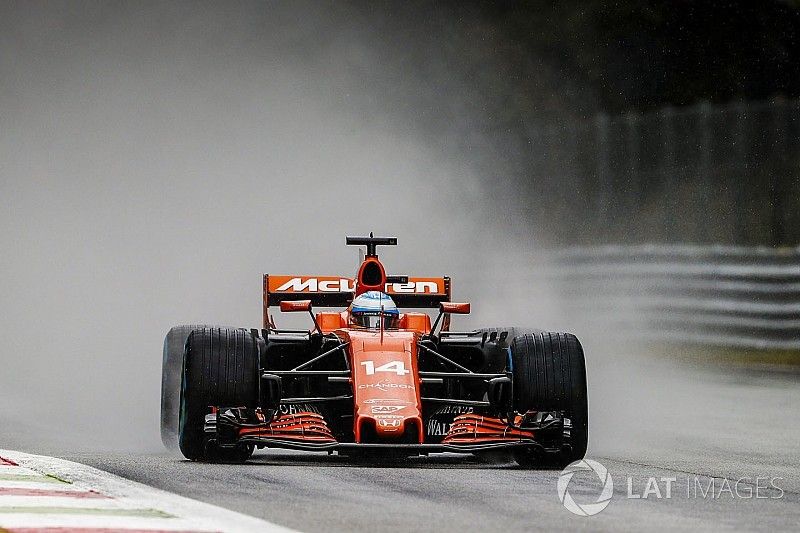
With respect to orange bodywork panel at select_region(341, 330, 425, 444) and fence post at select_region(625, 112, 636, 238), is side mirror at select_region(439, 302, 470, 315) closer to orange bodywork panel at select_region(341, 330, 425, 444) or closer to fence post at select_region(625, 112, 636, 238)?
orange bodywork panel at select_region(341, 330, 425, 444)

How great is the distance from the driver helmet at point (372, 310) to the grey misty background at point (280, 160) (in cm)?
784

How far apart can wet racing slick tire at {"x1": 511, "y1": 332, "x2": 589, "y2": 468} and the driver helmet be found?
1.49m

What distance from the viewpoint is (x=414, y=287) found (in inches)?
527

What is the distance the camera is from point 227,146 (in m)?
27.4

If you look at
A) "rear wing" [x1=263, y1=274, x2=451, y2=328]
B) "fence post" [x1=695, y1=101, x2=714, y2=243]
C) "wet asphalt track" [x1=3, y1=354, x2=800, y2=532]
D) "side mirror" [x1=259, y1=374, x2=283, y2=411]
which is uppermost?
"fence post" [x1=695, y1=101, x2=714, y2=243]

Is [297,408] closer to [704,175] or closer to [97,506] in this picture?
[97,506]

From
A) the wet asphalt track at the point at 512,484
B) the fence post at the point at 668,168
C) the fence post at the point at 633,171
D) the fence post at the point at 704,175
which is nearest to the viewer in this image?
the wet asphalt track at the point at 512,484

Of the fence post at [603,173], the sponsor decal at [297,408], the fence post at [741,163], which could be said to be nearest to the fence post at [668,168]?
the fence post at [603,173]

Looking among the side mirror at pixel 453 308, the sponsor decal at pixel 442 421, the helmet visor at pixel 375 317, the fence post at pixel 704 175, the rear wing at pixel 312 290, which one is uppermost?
the fence post at pixel 704 175

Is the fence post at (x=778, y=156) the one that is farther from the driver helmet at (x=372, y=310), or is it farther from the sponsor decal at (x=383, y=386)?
the sponsor decal at (x=383, y=386)

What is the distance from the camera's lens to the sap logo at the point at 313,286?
12969 mm

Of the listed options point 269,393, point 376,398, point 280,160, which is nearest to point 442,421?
→ point 376,398

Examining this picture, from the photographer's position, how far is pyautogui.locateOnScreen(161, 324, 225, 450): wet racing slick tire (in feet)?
38.5

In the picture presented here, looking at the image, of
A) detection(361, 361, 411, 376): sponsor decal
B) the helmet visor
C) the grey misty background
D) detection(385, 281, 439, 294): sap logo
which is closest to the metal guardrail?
the grey misty background
